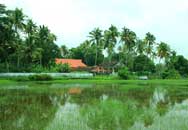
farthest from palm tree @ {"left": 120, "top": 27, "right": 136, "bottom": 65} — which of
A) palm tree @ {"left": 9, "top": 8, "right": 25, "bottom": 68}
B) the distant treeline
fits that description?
palm tree @ {"left": 9, "top": 8, "right": 25, "bottom": 68}

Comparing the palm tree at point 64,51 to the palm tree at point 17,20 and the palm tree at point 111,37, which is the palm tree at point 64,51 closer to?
the palm tree at point 111,37

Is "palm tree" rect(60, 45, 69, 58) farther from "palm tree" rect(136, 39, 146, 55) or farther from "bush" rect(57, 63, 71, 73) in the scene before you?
"bush" rect(57, 63, 71, 73)

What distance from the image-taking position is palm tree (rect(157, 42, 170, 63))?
8088 cm

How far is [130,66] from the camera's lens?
85188 millimetres

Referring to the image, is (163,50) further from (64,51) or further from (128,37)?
(64,51)

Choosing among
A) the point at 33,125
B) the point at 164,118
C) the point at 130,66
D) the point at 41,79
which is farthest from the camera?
the point at 130,66

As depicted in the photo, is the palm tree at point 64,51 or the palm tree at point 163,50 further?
the palm tree at point 64,51

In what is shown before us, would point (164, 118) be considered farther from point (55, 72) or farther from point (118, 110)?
point (55, 72)

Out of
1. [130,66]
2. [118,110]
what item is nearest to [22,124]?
[118,110]

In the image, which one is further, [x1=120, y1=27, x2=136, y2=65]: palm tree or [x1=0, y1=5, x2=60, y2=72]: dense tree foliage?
[x1=120, y1=27, x2=136, y2=65]: palm tree

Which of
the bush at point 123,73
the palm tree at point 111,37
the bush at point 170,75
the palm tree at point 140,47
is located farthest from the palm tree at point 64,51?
the bush at point 123,73

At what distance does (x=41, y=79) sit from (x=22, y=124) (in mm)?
41510

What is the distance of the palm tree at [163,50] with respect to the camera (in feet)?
265

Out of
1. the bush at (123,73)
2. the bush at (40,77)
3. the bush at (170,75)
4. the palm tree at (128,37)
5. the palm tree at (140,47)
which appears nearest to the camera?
the bush at (40,77)
